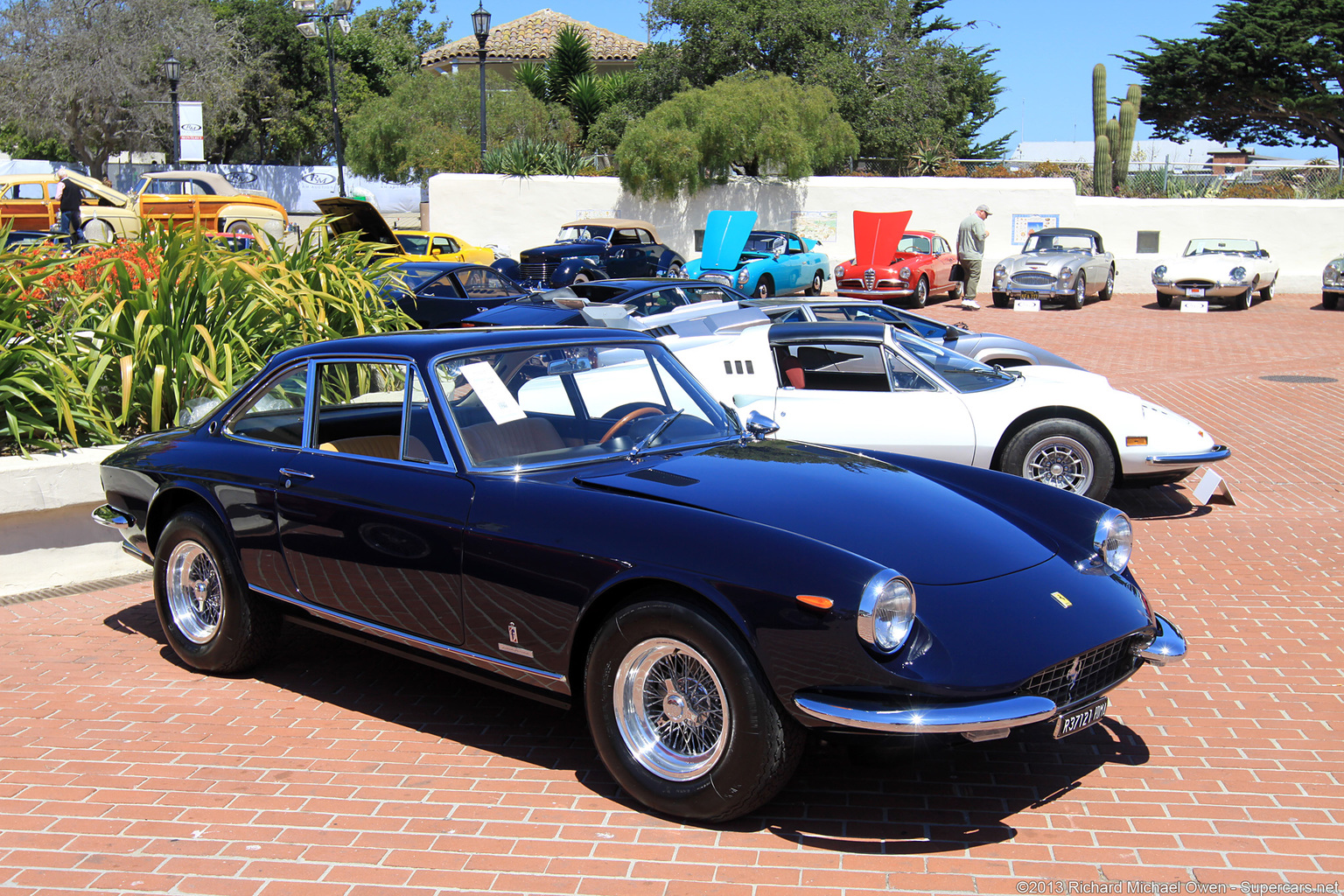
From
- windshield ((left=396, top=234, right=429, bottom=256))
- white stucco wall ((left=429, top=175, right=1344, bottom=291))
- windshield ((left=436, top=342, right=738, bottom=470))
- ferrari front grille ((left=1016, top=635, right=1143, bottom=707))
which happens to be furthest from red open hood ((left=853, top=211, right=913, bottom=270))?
ferrari front grille ((left=1016, top=635, right=1143, bottom=707))

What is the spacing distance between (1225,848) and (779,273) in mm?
20416

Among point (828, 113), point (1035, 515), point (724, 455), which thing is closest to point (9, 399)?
point (724, 455)

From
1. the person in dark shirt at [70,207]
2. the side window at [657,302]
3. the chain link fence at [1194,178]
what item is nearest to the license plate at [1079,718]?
the side window at [657,302]

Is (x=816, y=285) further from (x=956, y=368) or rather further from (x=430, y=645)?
(x=430, y=645)

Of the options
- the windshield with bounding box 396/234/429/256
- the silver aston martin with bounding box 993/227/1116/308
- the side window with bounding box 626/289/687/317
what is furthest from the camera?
the windshield with bounding box 396/234/429/256

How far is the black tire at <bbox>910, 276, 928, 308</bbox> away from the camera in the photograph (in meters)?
22.5

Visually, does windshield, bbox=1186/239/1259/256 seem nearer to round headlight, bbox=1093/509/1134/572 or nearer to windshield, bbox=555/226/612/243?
windshield, bbox=555/226/612/243

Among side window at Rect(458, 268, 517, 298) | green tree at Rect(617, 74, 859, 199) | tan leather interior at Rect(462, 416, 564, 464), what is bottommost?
tan leather interior at Rect(462, 416, 564, 464)

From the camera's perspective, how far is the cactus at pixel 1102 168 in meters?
32.3

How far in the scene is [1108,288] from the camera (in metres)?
24.3

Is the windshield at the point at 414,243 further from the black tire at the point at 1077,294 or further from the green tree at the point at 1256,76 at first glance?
the green tree at the point at 1256,76

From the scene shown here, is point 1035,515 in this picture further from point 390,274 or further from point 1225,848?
point 390,274

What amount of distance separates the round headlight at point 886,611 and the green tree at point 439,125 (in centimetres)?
3365

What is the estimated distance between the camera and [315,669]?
202 inches
